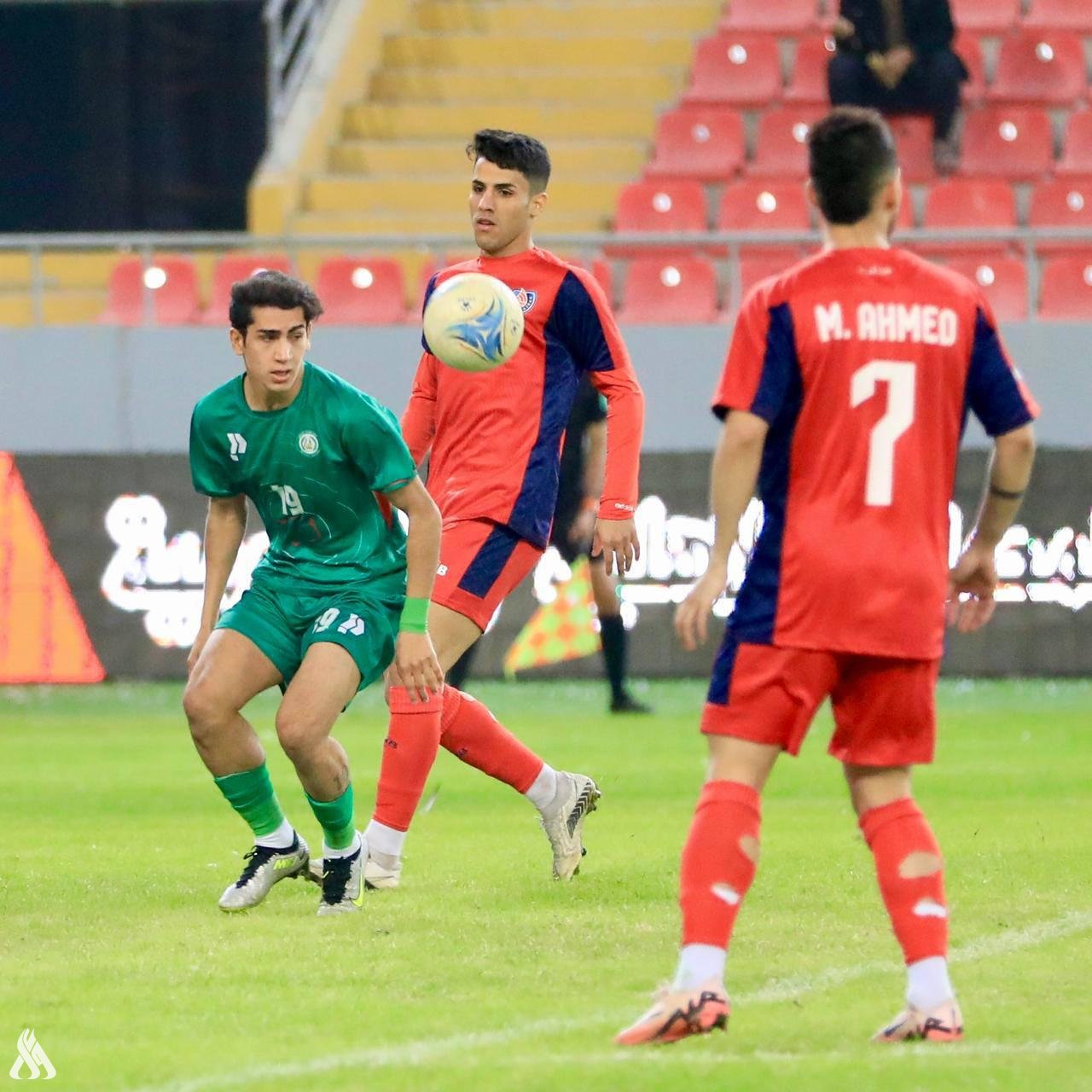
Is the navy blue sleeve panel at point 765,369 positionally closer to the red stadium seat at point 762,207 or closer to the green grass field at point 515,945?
the green grass field at point 515,945

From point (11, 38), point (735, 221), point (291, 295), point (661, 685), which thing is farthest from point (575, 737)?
point (11, 38)

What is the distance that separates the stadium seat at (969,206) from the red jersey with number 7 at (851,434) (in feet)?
42.4

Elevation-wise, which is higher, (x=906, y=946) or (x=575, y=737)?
(x=906, y=946)

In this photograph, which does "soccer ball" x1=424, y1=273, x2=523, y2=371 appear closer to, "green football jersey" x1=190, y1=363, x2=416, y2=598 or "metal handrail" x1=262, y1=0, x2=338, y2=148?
"green football jersey" x1=190, y1=363, x2=416, y2=598

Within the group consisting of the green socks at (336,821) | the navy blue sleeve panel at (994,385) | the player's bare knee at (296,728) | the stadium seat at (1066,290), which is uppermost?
the navy blue sleeve panel at (994,385)

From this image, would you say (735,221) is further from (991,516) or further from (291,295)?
(991,516)

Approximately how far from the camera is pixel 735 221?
1775cm

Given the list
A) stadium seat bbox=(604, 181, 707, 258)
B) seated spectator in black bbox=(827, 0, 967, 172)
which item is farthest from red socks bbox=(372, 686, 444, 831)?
seated spectator in black bbox=(827, 0, 967, 172)

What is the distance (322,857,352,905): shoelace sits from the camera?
6.46 m

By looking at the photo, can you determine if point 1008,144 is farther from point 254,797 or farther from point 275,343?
point 254,797

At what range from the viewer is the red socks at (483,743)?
23.2 ft

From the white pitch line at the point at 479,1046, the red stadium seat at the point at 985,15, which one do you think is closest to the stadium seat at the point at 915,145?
the red stadium seat at the point at 985,15

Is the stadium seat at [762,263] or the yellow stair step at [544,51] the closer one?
the stadium seat at [762,263]

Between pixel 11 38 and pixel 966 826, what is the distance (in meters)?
16.4
